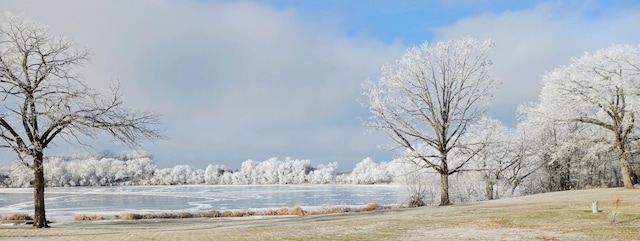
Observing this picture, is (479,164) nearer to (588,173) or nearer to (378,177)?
(588,173)

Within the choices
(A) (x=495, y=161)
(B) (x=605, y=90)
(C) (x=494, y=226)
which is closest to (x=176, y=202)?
(A) (x=495, y=161)

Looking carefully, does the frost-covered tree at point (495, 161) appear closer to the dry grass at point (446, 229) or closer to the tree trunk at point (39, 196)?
the dry grass at point (446, 229)

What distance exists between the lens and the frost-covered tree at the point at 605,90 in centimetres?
2972

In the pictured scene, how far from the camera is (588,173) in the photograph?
1775 inches

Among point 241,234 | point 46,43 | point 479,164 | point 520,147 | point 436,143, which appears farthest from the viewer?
point 520,147

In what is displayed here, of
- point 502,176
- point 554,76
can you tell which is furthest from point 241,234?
point 502,176

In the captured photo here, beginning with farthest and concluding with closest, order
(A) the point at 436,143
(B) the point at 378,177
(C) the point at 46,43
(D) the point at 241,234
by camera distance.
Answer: (B) the point at 378,177
(A) the point at 436,143
(C) the point at 46,43
(D) the point at 241,234

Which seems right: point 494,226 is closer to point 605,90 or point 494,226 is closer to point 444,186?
point 444,186

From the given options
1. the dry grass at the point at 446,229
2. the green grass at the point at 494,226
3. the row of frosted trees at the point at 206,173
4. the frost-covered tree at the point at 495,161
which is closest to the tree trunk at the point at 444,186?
the green grass at the point at 494,226

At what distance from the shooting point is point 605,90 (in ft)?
99.4

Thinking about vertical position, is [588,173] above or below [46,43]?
below

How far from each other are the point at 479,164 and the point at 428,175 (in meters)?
7.65

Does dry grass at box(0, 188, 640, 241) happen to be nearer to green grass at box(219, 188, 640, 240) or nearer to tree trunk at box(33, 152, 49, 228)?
green grass at box(219, 188, 640, 240)

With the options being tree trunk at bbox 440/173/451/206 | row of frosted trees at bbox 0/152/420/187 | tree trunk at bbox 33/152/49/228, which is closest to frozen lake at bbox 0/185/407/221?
tree trunk at bbox 33/152/49/228
